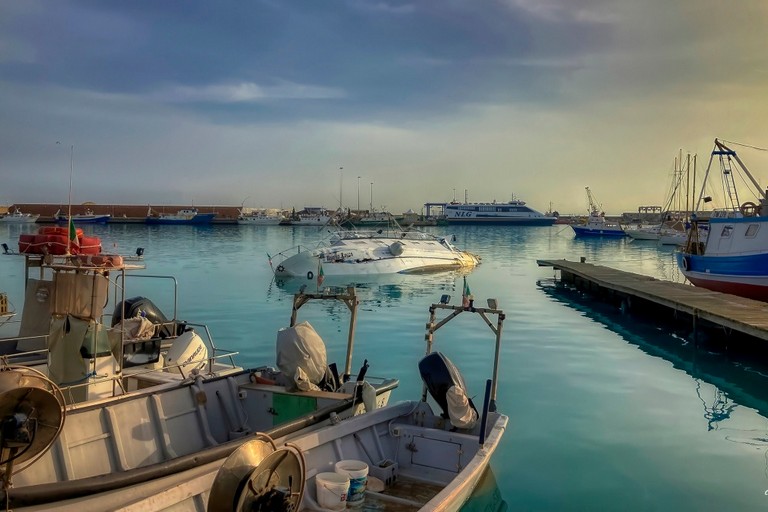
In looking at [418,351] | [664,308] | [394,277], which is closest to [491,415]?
[418,351]

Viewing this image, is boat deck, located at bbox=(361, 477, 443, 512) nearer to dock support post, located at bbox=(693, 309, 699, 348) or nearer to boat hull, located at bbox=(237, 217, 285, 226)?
dock support post, located at bbox=(693, 309, 699, 348)

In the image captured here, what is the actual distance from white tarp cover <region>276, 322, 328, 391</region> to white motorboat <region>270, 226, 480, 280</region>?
96.2 feet

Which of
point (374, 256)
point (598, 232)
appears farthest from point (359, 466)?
point (598, 232)

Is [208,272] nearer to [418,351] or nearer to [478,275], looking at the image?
[478,275]

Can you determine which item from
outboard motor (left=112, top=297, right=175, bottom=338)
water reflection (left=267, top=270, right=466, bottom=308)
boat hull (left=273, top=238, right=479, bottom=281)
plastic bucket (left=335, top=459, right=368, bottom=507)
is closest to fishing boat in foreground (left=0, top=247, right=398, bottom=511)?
plastic bucket (left=335, top=459, right=368, bottom=507)

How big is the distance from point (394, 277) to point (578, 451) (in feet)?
111

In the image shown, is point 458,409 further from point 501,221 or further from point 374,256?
point 501,221

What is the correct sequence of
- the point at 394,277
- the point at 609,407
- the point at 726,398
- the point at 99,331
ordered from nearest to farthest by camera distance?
the point at 99,331
the point at 609,407
the point at 726,398
the point at 394,277

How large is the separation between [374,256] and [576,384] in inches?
1203

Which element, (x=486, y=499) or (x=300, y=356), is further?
(x=300, y=356)

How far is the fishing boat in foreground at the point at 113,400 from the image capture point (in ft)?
19.1

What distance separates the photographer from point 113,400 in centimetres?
888

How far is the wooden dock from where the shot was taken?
20.0 metres

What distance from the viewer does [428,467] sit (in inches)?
384
